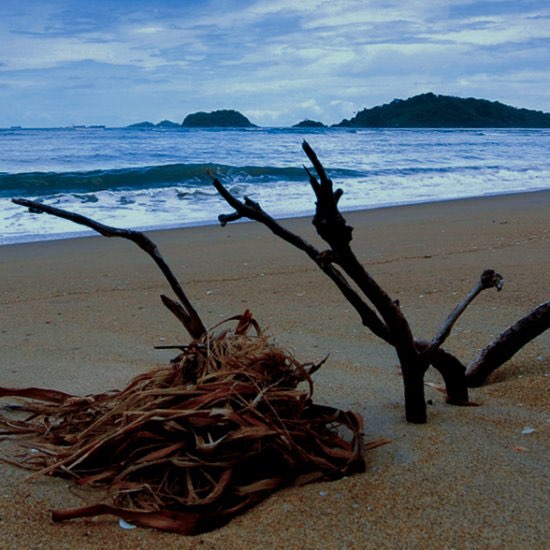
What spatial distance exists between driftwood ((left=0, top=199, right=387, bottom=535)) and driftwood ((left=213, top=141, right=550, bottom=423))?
0.72 ft

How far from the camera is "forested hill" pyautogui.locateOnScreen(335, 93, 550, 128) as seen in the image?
6412 centimetres

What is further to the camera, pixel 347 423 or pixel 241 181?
pixel 241 181

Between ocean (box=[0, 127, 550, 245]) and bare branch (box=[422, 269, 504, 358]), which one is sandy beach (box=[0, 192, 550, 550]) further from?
ocean (box=[0, 127, 550, 245])

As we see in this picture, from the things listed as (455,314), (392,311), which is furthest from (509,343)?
(392,311)

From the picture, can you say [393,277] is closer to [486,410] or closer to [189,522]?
[486,410]

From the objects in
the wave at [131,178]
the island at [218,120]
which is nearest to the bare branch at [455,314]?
the wave at [131,178]

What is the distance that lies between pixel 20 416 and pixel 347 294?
1173 mm

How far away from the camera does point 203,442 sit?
1.69 m

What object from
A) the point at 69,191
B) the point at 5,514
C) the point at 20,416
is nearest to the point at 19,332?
the point at 20,416

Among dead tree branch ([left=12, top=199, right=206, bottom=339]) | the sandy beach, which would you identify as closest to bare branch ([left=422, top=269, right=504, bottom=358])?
the sandy beach

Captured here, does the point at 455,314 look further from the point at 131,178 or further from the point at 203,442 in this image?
the point at 131,178

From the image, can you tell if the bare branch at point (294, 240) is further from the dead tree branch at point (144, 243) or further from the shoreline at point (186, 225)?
the shoreline at point (186, 225)

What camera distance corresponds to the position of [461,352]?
3.08 metres

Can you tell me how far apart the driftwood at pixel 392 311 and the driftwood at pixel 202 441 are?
0.22m
